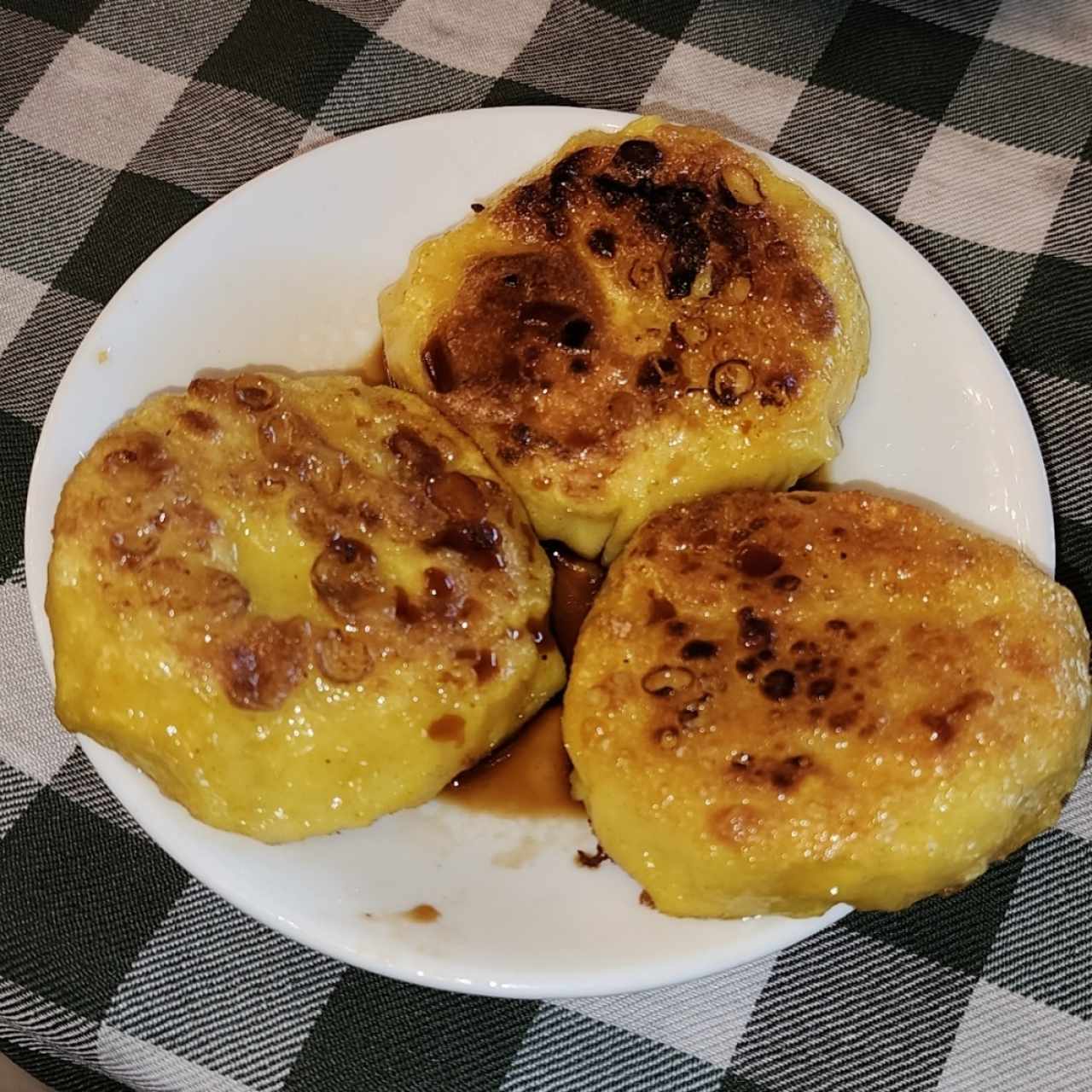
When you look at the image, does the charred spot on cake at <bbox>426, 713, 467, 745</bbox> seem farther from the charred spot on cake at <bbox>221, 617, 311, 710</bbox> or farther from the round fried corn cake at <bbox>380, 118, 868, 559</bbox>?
the round fried corn cake at <bbox>380, 118, 868, 559</bbox>

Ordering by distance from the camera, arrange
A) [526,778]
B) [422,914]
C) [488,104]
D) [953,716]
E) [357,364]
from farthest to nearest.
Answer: [488,104]
[357,364]
[526,778]
[422,914]
[953,716]

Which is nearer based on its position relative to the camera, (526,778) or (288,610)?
(288,610)

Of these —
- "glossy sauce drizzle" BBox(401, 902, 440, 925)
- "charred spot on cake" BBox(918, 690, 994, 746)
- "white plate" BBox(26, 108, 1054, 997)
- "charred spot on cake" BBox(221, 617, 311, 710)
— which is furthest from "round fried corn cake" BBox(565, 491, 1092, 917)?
"charred spot on cake" BBox(221, 617, 311, 710)

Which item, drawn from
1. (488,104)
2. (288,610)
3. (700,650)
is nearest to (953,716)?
(700,650)

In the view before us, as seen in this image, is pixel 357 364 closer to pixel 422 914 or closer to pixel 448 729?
pixel 448 729

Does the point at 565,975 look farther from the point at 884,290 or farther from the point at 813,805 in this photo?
the point at 884,290

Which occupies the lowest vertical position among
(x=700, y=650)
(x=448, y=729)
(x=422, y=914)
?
(x=422, y=914)

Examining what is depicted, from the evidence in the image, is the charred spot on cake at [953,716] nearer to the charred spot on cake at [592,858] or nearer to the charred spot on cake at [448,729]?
the charred spot on cake at [592,858]
